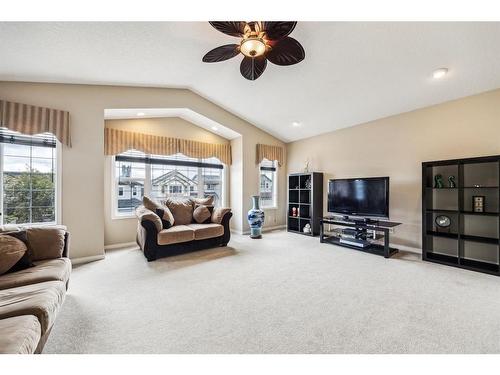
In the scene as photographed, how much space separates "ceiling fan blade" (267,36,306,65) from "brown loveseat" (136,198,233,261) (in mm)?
2705

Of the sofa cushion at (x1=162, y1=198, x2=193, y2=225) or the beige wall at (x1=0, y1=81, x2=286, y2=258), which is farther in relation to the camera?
the sofa cushion at (x1=162, y1=198, x2=193, y2=225)

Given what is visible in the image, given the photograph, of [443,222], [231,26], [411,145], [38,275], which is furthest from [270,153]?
[38,275]

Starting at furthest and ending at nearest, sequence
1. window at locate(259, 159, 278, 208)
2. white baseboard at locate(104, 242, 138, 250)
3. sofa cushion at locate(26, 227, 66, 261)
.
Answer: window at locate(259, 159, 278, 208) < white baseboard at locate(104, 242, 138, 250) < sofa cushion at locate(26, 227, 66, 261)

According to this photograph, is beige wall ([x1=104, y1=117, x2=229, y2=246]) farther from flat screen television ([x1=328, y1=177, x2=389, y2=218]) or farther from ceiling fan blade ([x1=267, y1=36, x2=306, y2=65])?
flat screen television ([x1=328, y1=177, x2=389, y2=218])

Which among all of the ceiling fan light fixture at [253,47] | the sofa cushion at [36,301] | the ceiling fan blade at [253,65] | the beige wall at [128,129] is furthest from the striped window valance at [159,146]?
the ceiling fan light fixture at [253,47]

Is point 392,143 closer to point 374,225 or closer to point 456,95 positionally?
point 456,95

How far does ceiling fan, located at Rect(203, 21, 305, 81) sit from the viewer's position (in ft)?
5.94

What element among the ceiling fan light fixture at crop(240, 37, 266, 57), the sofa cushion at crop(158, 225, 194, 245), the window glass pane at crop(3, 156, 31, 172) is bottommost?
the sofa cushion at crop(158, 225, 194, 245)

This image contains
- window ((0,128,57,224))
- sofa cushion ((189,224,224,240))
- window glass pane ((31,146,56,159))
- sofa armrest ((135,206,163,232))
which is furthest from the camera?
sofa cushion ((189,224,224,240))

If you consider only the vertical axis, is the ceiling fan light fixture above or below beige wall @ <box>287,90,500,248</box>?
above

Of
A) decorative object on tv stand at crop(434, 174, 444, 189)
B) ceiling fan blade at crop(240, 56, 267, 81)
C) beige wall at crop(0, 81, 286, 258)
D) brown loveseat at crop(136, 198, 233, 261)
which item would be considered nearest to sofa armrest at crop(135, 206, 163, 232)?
brown loveseat at crop(136, 198, 233, 261)

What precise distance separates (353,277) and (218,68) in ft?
11.5

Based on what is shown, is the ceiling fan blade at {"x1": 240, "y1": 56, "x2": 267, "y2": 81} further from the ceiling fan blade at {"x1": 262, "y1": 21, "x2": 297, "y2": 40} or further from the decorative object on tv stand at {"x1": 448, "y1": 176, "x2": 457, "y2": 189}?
the decorative object on tv stand at {"x1": 448, "y1": 176, "x2": 457, "y2": 189}
